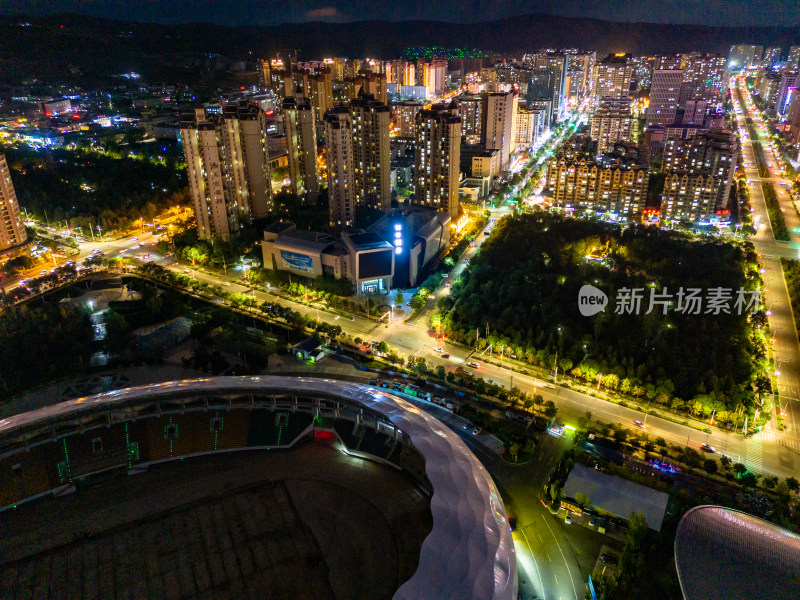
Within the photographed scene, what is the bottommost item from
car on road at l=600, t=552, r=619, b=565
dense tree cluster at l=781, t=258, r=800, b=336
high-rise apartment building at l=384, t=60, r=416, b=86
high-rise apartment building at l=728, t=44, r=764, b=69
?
car on road at l=600, t=552, r=619, b=565

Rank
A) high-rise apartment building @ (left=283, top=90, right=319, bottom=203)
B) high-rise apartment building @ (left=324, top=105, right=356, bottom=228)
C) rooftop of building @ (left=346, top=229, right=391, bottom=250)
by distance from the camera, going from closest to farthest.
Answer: rooftop of building @ (left=346, top=229, right=391, bottom=250), high-rise apartment building @ (left=324, top=105, right=356, bottom=228), high-rise apartment building @ (left=283, top=90, right=319, bottom=203)

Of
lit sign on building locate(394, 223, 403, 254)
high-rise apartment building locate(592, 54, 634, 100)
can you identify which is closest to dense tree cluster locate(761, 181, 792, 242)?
lit sign on building locate(394, 223, 403, 254)

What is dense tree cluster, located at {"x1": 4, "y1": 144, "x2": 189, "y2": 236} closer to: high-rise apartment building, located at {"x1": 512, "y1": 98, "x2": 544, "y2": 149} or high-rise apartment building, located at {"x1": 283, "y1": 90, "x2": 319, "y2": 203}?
high-rise apartment building, located at {"x1": 283, "y1": 90, "x2": 319, "y2": 203}

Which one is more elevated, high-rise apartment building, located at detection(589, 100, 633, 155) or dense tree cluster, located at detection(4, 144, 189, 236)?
high-rise apartment building, located at detection(589, 100, 633, 155)

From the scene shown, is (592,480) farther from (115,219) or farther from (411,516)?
(115,219)

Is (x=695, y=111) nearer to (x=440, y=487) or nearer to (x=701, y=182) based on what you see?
(x=701, y=182)

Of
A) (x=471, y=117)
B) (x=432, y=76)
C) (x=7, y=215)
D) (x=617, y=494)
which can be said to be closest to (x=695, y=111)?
(x=471, y=117)

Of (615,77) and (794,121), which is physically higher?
(615,77)
